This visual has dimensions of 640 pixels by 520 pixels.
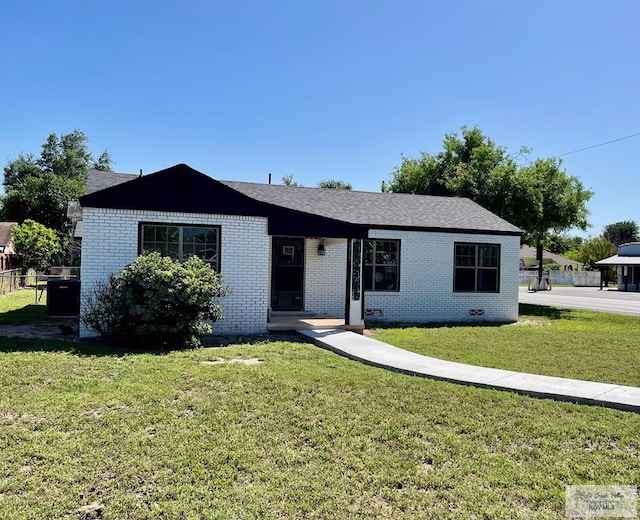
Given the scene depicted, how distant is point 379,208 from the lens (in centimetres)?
1555

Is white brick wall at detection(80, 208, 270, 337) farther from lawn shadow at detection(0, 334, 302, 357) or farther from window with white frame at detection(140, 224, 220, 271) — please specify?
lawn shadow at detection(0, 334, 302, 357)

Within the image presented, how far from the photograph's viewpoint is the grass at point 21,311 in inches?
468

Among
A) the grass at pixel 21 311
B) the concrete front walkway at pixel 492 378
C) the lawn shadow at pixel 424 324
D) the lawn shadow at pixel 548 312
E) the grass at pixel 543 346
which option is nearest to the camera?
the concrete front walkway at pixel 492 378

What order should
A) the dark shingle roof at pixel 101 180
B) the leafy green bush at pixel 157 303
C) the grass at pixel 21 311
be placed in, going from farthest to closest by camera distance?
the grass at pixel 21 311 → the dark shingle roof at pixel 101 180 → the leafy green bush at pixel 157 303

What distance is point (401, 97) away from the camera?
750 inches

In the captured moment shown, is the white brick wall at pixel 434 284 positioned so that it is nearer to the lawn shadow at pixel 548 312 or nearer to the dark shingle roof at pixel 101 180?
the lawn shadow at pixel 548 312

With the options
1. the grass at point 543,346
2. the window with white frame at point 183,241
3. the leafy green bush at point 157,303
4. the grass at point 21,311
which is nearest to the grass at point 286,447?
the leafy green bush at point 157,303

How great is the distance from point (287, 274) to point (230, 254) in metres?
3.20

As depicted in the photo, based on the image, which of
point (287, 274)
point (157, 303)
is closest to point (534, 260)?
point (287, 274)

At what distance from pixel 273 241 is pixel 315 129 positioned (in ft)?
45.1

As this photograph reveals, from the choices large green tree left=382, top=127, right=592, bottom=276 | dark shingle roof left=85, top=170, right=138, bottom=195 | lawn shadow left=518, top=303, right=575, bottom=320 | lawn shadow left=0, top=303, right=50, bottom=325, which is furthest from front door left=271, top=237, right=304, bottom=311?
large green tree left=382, top=127, right=592, bottom=276

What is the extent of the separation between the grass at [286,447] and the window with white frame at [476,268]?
29.0 feet

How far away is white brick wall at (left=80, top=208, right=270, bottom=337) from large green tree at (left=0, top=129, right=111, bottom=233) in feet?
117

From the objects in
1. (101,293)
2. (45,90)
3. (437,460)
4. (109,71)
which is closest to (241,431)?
(437,460)
